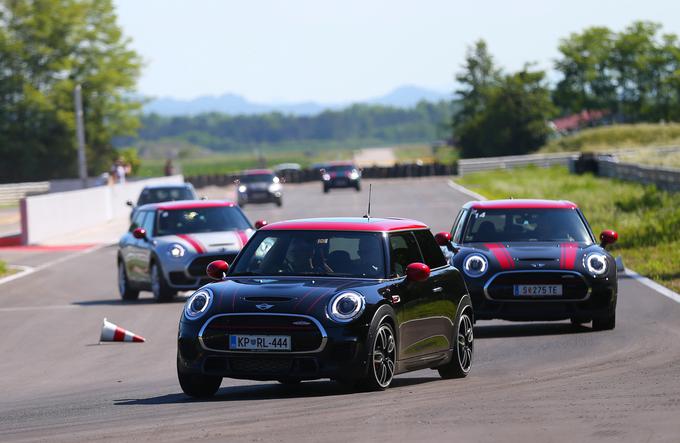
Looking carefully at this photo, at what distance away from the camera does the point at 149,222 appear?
22516mm

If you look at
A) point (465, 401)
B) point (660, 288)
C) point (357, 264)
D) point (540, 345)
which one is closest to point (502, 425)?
point (465, 401)

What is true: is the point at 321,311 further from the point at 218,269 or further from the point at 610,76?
the point at 610,76

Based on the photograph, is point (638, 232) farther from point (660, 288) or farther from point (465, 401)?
point (465, 401)

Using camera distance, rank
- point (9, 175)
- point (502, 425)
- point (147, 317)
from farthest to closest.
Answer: point (9, 175)
point (147, 317)
point (502, 425)

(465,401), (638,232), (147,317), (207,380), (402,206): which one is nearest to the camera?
(465,401)

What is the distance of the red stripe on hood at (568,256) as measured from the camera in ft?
52.5

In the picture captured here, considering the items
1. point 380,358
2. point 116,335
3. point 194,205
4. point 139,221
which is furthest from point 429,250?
point 139,221

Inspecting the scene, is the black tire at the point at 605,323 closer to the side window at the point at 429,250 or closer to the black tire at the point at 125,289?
the side window at the point at 429,250

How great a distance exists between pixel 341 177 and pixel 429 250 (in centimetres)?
6040

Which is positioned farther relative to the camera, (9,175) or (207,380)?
(9,175)

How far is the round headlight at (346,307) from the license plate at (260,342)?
365 millimetres

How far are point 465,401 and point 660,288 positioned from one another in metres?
11.7

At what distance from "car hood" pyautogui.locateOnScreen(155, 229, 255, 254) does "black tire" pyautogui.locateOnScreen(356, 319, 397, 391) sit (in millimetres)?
10178

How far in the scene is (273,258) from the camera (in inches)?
451
